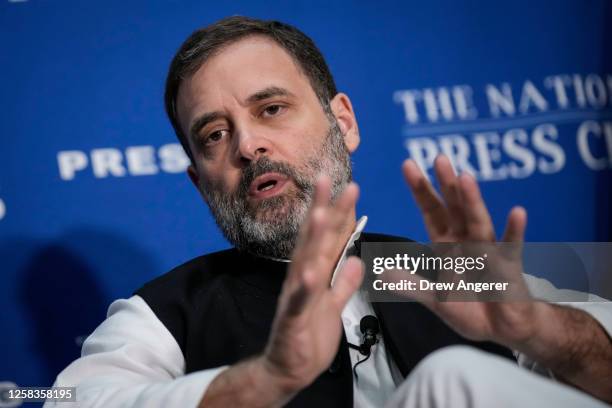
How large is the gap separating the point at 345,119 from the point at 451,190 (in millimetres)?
708

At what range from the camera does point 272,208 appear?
1.28 metres

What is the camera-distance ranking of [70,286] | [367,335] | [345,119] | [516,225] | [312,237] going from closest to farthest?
[312,237], [516,225], [367,335], [345,119], [70,286]

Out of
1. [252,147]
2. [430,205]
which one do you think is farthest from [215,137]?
[430,205]

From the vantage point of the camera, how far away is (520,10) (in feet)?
6.26

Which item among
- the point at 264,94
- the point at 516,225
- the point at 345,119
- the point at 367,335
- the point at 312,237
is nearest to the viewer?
the point at 312,237

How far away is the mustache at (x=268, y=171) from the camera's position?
128cm

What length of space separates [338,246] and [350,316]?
17 cm

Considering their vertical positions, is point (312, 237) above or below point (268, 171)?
below

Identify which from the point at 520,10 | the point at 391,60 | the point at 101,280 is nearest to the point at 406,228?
the point at 391,60

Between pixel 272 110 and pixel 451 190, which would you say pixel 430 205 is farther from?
pixel 272 110

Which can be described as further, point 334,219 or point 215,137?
point 215,137

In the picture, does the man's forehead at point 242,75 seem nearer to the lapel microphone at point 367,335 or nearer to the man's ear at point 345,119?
the man's ear at point 345,119

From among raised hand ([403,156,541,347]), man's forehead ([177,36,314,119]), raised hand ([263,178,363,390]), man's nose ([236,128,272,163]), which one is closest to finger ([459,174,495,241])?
raised hand ([403,156,541,347])

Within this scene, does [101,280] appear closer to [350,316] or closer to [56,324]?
[56,324]
